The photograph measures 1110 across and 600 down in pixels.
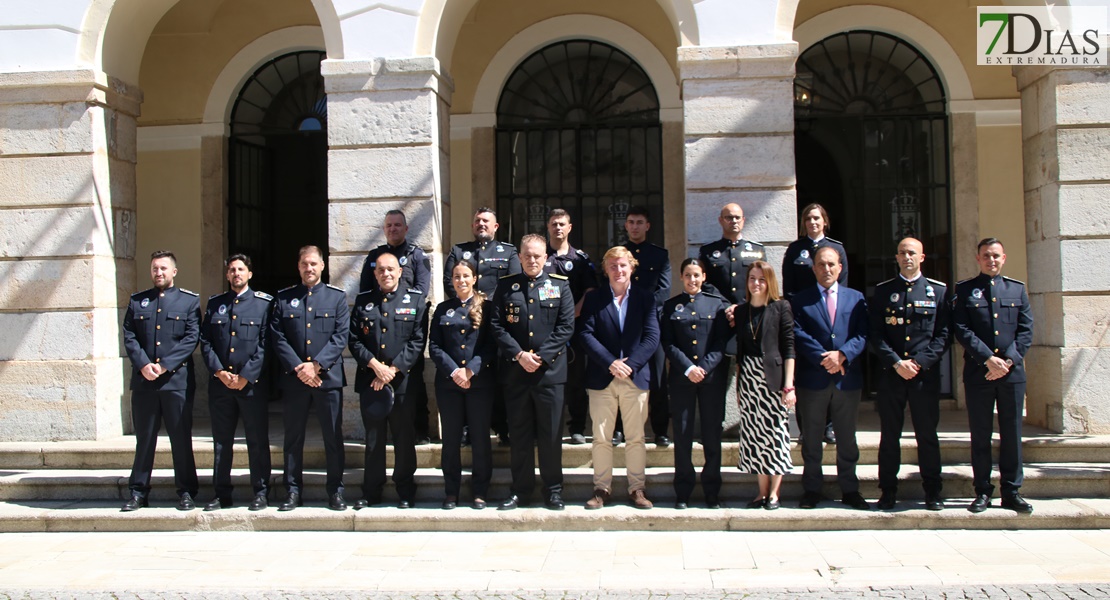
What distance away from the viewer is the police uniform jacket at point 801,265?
6.96 meters

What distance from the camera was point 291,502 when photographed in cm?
652

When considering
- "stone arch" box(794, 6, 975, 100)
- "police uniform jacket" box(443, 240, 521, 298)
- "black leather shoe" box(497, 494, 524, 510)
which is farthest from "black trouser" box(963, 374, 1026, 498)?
"stone arch" box(794, 6, 975, 100)

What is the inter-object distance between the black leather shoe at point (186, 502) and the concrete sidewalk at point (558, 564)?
0.22 metres

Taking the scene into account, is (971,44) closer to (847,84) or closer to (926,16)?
(926,16)

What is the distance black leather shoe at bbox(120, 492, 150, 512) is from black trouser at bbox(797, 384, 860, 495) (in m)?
4.76

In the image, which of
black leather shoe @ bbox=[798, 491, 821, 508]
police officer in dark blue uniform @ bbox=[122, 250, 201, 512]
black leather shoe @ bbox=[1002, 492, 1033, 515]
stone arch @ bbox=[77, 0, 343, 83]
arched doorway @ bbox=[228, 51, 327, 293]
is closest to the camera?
black leather shoe @ bbox=[1002, 492, 1033, 515]

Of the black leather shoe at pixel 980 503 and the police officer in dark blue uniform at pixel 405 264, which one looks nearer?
the black leather shoe at pixel 980 503

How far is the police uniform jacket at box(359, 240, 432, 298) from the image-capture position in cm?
725

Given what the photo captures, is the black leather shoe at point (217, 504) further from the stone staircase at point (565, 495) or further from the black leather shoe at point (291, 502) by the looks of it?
the black leather shoe at point (291, 502)

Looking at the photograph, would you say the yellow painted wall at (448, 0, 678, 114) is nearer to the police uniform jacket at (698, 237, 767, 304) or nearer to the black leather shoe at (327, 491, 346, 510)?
the police uniform jacket at (698, 237, 767, 304)

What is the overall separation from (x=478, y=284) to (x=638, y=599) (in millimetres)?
3094

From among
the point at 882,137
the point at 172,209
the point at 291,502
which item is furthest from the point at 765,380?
the point at 172,209

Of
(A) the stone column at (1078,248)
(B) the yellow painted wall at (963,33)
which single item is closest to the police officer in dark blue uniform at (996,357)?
(A) the stone column at (1078,248)

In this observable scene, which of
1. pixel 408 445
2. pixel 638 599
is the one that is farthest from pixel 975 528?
pixel 408 445
